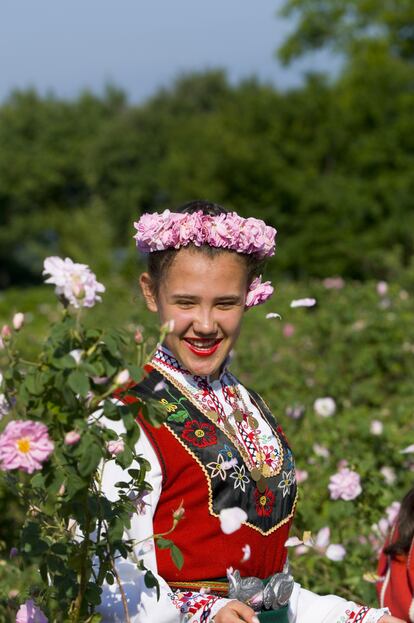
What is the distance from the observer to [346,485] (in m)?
3.51

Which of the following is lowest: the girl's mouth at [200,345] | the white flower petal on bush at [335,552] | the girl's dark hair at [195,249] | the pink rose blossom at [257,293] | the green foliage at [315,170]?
the white flower petal on bush at [335,552]

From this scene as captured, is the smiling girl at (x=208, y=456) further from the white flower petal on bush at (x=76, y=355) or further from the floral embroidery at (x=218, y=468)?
the white flower petal on bush at (x=76, y=355)

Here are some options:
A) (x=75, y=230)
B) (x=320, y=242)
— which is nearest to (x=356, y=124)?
(x=320, y=242)

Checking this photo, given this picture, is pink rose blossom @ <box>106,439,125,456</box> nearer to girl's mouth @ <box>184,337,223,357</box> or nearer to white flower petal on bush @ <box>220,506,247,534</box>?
white flower petal on bush @ <box>220,506,247,534</box>

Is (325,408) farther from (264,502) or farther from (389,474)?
(264,502)

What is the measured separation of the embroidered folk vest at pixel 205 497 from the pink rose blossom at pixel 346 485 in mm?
1161

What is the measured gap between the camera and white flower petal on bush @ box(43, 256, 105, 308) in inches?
68.9

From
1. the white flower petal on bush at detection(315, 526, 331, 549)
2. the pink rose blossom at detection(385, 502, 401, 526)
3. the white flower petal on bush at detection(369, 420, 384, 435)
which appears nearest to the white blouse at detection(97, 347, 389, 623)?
the white flower petal on bush at detection(315, 526, 331, 549)

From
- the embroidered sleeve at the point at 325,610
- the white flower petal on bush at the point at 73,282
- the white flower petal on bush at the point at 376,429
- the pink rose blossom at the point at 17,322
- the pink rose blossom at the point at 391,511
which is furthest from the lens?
the white flower petal on bush at the point at 376,429

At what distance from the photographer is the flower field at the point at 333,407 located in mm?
3520

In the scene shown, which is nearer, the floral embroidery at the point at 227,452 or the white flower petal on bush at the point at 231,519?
the white flower petal on bush at the point at 231,519

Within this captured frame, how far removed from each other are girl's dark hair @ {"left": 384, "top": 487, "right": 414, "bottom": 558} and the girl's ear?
1.07 m

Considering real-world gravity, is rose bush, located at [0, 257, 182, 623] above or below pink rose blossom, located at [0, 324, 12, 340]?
below

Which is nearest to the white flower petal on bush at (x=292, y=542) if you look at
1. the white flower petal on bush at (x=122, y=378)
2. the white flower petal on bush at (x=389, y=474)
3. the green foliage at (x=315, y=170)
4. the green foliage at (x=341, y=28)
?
the white flower petal on bush at (x=122, y=378)
